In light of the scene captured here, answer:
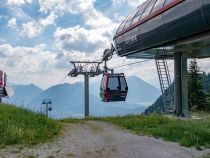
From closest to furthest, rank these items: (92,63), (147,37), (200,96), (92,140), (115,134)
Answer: (92,140) → (115,134) → (147,37) → (200,96) → (92,63)

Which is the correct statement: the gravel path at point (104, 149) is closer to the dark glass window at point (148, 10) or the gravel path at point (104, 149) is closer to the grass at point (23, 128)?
the grass at point (23, 128)

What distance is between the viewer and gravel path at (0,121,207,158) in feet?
40.0

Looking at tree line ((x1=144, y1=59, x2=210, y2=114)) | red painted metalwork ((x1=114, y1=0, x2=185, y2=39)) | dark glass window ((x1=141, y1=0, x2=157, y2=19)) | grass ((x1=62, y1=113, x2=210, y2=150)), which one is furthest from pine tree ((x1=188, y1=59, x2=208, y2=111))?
grass ((x1=62, y1=113, x2=210, y2=150))

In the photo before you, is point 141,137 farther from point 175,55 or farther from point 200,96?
point 200,96

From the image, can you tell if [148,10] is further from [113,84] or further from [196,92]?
[196,92]

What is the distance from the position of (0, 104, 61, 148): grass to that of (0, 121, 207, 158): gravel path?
0.48 m

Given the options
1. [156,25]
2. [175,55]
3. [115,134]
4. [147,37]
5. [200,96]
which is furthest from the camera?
[200,96]

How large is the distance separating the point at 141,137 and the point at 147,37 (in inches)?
250

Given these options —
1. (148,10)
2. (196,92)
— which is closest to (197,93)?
(196,92)

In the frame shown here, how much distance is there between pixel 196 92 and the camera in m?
41.9

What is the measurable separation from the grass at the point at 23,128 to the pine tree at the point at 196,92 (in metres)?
25.2

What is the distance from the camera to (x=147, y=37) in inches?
802

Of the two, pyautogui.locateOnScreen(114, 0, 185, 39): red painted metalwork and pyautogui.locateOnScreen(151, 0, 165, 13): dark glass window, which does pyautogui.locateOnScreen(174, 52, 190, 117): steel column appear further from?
pyautogui.locateOnScreen(151, 0, 165, 13): dark glass window

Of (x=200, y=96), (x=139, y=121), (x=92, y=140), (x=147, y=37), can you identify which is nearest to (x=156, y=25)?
(x=147, y=37)
